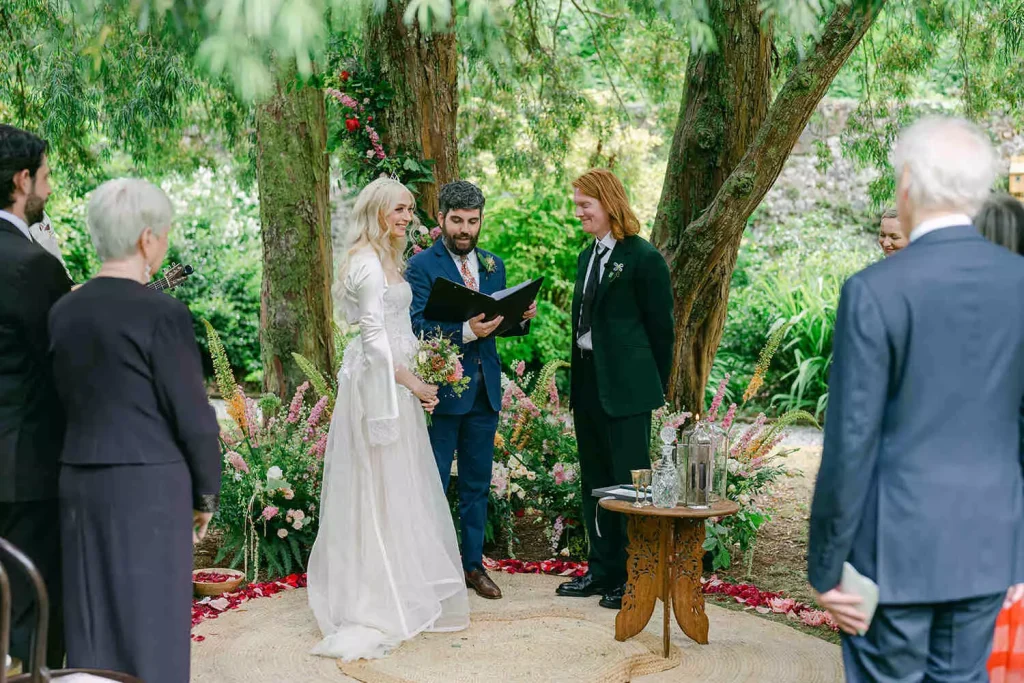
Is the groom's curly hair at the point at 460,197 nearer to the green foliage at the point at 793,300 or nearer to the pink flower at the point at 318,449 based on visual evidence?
the pink flower at the point at 318,449

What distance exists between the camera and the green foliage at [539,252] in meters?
11.7

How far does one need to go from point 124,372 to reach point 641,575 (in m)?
2.47

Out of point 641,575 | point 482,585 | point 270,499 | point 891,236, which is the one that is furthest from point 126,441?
point 891,236

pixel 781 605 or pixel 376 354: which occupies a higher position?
pixel 376 354

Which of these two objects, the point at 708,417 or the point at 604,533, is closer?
the point at 604,533

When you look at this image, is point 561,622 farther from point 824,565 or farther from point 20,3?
point 20,3

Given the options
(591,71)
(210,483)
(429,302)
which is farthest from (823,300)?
(210,483)

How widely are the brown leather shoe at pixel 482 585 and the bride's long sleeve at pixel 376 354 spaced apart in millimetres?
1109

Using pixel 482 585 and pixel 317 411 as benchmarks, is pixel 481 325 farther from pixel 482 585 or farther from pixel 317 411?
pixel 317 411

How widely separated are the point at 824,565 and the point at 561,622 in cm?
276

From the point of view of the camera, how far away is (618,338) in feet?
17.1

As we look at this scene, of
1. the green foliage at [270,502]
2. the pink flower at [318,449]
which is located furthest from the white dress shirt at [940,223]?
the pink flower at [318,449]

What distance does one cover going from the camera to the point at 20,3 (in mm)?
7590

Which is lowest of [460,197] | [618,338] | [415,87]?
[618,338]
